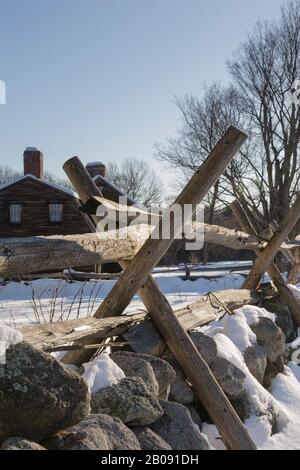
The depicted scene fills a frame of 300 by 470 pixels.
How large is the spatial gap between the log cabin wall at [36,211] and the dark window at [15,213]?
0.14 m

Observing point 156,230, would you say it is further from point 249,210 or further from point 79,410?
point 249,210

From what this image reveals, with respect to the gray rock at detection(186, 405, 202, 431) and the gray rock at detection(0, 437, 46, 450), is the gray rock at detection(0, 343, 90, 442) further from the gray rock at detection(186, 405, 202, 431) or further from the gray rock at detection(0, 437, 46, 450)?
the gray rock at detection(186, 405, 202, 431)

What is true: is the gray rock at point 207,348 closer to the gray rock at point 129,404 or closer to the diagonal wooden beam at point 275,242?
the gray rock at point 129,404

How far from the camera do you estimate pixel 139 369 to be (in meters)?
2.66

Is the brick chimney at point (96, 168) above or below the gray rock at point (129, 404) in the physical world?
above

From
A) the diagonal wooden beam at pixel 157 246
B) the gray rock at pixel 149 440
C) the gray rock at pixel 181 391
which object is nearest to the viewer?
the gray rock at pixel 149 440

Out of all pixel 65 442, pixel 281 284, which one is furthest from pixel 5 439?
pixel 281 284

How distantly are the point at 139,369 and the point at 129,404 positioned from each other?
299mm

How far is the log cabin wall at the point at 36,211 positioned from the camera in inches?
874

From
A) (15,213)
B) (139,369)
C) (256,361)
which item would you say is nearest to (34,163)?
(15,213)

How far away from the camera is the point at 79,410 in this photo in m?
1.95

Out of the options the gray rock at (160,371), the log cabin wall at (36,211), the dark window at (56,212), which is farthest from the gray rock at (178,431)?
the dark window at (56,212)

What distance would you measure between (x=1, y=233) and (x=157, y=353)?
67.2ft

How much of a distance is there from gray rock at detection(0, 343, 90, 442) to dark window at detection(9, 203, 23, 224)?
2122 cm
